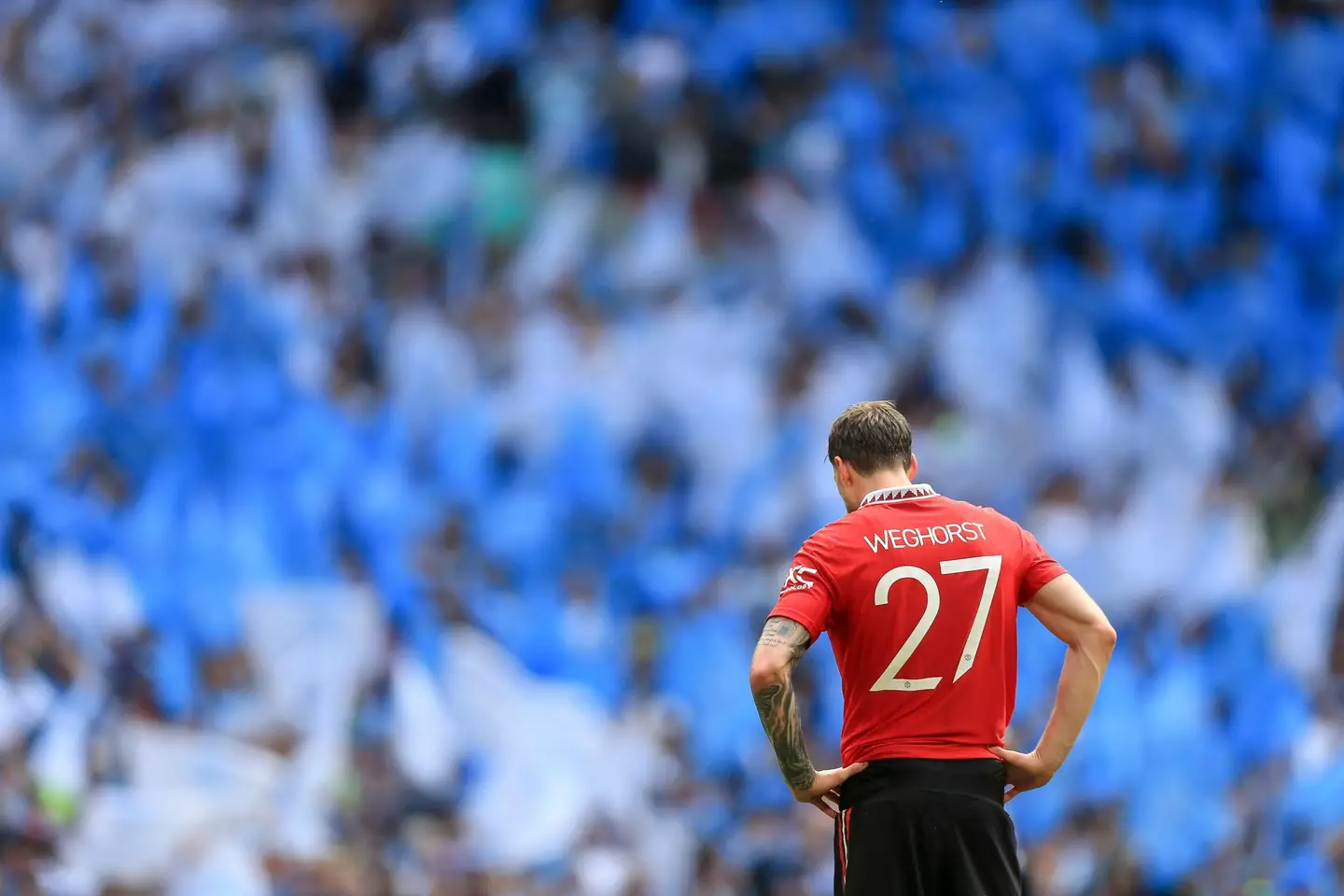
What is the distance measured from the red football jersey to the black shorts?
1.8 inches

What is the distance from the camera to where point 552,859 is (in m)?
6.14

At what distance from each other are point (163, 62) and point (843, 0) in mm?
3473

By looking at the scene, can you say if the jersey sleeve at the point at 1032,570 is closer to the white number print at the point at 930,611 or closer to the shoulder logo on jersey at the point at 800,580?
the white number print at the point at 930,611

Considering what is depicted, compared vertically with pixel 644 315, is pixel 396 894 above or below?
below

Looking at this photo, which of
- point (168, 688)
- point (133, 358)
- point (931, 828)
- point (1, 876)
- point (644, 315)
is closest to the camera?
point (931, 828)

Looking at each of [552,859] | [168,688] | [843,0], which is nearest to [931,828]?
[552,859]

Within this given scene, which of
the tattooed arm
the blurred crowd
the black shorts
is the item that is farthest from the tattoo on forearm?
the blurred crowd

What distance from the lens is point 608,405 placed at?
696 cm

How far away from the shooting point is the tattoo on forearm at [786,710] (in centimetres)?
276

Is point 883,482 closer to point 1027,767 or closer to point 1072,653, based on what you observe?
point 1072,653

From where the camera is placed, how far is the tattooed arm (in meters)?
2.74

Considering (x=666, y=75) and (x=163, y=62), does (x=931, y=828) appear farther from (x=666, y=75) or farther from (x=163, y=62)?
(x=163, y=62)

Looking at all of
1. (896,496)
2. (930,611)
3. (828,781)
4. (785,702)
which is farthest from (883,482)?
(828,781)

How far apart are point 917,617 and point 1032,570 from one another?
293 mm
